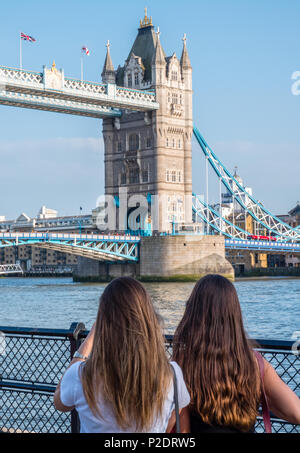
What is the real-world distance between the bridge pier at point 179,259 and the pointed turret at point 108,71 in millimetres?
8971

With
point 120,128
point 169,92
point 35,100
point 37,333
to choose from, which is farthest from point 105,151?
point 37,333

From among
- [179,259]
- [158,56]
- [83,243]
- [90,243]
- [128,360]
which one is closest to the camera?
[128,360]

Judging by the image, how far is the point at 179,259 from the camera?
36.8 metres

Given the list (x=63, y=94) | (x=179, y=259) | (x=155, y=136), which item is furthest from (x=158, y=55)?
(x=179, y=259)

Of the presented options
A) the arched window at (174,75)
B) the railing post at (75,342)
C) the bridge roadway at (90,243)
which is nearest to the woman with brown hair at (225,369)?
the railing post at (75,342)

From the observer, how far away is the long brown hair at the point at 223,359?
2320mm

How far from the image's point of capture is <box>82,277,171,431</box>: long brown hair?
2178mm

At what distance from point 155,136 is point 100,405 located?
122 feet

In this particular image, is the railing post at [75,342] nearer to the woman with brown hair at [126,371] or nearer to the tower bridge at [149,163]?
the woman with brown hair at [126,371]

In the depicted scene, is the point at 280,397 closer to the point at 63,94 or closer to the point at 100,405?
the point at 100,405

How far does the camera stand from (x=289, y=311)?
18781mm

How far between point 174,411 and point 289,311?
16.9m

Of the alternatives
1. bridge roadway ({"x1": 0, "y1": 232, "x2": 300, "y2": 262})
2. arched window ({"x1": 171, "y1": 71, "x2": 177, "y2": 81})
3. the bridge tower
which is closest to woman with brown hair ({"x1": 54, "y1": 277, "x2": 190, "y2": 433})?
bridge roadway ({"x1": 0, "y1": 232, "x2": 300, "y2": 262})
